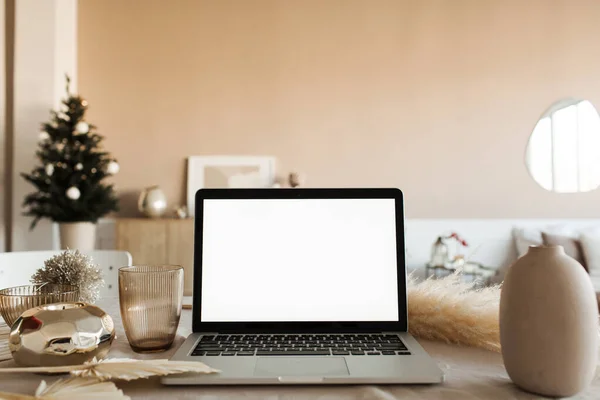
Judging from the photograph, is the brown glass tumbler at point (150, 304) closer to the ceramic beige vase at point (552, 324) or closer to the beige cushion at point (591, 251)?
the ceramic beige vase at point (552, 324)

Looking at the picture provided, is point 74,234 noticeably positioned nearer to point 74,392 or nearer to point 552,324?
point 74,392

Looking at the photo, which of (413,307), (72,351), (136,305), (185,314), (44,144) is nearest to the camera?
(72,351)

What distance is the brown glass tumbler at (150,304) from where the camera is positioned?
2.47 feet

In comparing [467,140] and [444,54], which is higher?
[444,54]

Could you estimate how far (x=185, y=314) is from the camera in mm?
1085

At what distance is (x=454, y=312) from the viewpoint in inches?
32.0

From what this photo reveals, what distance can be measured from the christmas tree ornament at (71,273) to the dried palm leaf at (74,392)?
A: 411 millimetres

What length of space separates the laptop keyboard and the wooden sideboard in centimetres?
290

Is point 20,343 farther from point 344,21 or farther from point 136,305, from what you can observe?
point 344,21

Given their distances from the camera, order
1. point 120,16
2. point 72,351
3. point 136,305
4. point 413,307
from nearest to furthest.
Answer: point 72,351 → point 136,305 → point 413,307 → point 120,16

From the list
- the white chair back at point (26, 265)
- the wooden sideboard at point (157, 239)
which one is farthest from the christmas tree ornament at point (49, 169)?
the white chair back at point (26, 265)

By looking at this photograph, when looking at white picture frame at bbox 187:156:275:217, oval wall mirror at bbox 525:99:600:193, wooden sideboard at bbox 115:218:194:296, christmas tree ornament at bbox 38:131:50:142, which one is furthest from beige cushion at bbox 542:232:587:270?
christmas tree ornament at bbox 38:131:50:142

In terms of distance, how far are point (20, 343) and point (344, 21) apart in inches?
157

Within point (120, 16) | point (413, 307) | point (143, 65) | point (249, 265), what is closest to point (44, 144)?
point (143, 65)
